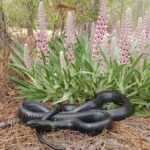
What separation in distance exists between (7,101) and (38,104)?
2.52ft

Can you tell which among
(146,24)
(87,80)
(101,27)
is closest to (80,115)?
(87,80)

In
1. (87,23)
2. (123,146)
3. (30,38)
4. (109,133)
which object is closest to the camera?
(123,146)

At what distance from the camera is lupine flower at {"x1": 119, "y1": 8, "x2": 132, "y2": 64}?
398 centimetres

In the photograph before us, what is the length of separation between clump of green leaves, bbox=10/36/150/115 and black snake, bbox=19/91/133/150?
0.19 m

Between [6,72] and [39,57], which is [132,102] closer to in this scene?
[39,57]

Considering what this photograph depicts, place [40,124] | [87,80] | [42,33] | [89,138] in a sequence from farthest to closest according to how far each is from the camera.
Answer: [87,80] → [42,33] → [40,124] → [89,138]

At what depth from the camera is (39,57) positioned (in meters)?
4.55

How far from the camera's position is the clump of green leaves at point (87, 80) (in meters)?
4.36

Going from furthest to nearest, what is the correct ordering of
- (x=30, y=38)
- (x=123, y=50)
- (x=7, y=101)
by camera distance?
(x=30, y=38) < (x=7, y=101) < (x=123, y=50)

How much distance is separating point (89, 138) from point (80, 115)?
1.13 feet

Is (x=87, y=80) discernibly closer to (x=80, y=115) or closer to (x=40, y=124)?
(x=80, y=115)

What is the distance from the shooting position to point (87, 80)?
4.41 meters

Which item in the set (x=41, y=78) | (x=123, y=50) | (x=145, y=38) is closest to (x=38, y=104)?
(x=41, y=78)

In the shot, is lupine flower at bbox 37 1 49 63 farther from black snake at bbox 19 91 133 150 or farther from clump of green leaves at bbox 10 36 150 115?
black snake at bbox 19 91 133 150
